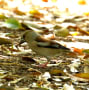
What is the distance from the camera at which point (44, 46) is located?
1.96 meters

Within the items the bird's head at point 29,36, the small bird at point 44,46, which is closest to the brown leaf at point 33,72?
the small bird at point 44,46

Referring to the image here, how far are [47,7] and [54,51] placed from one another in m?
2.47

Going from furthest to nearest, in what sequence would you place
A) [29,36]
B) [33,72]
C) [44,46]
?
[29,36], [44,46], [33,72]

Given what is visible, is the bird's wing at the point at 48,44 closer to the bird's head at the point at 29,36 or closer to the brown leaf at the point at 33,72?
the bird's head at the point at 29,36

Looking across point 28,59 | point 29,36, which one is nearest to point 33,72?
point 28,59

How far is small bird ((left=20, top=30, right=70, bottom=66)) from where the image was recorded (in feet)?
6.22

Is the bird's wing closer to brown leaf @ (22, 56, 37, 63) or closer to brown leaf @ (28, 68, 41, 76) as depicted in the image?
brown leaf @ (22, 56, 37, 63)

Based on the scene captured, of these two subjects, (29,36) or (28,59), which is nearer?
(28,59)

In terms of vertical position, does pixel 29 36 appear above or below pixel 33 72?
above

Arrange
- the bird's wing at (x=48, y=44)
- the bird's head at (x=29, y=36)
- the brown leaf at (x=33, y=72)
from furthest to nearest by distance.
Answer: the bird's head at (x=29, y=36), the bird's wing at (x=48, y=44), the brown leaf at (x=33, y=72)

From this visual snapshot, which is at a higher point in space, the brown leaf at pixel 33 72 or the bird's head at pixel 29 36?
the bird's head at pixel 29 36

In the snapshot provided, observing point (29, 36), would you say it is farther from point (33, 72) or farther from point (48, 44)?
point (33, 72)

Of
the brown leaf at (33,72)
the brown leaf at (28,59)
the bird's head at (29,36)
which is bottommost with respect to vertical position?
the brown leaf at (33,72)

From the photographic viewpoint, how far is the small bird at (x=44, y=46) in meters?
1.90
